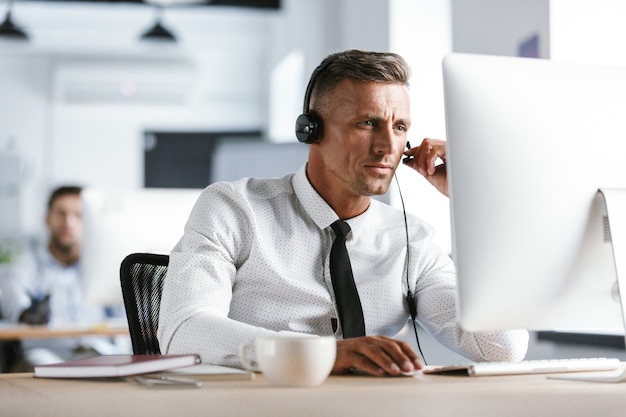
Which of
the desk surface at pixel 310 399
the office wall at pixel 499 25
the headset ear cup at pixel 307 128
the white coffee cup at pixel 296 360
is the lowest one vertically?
the desk surface at pixel 310 399

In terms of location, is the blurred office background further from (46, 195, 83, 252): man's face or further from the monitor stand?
the monitor stand

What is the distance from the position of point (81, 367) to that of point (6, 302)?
3.59 meters

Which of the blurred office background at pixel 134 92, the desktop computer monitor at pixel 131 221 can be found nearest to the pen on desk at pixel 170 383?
the desktop computer monitor at pixel 131 221

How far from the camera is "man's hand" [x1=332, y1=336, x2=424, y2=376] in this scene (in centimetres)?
124

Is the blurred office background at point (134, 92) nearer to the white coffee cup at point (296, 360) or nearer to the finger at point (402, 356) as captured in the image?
the finger at point (402, 356)

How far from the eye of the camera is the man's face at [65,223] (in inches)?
179

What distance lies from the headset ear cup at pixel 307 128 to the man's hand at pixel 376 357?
77 cm

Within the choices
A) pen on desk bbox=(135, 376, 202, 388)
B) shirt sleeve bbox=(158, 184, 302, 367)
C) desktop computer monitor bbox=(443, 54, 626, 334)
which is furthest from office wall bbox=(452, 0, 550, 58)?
pen on desk bbox=(135, 376, 202, 388)

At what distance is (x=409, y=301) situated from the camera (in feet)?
6.34

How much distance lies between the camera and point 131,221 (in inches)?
119

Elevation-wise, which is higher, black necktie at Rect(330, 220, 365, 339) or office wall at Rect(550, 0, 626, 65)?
office wall at Rect(550, 0, 626, 65)

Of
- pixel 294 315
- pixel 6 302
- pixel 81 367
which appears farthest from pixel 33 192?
pixel 81 367

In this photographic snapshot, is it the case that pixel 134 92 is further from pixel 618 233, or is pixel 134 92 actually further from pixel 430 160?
pixel 618 233

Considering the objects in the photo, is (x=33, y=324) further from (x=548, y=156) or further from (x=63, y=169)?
(x=63, y=169)
